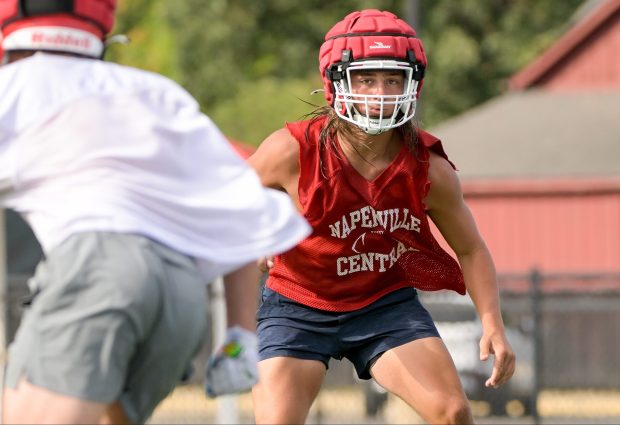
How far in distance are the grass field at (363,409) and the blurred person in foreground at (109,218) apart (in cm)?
885

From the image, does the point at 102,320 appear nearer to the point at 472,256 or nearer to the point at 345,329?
the point at 345,329

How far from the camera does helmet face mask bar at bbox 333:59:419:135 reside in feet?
19.1

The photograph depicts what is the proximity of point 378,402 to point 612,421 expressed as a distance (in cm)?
203

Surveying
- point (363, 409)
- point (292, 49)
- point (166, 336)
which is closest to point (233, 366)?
point (166, 336)

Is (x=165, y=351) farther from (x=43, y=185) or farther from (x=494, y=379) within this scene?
(x=494, y=379)

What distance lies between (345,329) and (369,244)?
0.34 m

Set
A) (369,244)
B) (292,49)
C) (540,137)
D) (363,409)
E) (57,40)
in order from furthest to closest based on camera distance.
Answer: (292,49), (540,137), (363,409), (369,244), (57,40)

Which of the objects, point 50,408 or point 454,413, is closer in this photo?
point 50,408

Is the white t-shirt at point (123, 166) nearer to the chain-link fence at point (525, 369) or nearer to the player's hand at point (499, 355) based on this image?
the player's hand at point (499, 355)

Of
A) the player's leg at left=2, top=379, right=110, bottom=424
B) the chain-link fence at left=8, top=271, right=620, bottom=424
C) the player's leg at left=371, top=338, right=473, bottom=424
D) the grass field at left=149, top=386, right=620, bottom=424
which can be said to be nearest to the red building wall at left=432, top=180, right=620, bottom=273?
the chain-link fence at left=8, top=271, right=620, bottom=424

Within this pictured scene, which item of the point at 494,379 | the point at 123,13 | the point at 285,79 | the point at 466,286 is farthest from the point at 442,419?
the point at 123,13

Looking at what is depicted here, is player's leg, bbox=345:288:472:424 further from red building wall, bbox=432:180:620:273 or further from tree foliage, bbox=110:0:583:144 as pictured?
tree foliage, bbox=110:0:583:144

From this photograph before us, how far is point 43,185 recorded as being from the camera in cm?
389

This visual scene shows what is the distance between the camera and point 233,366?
13.4 feet
